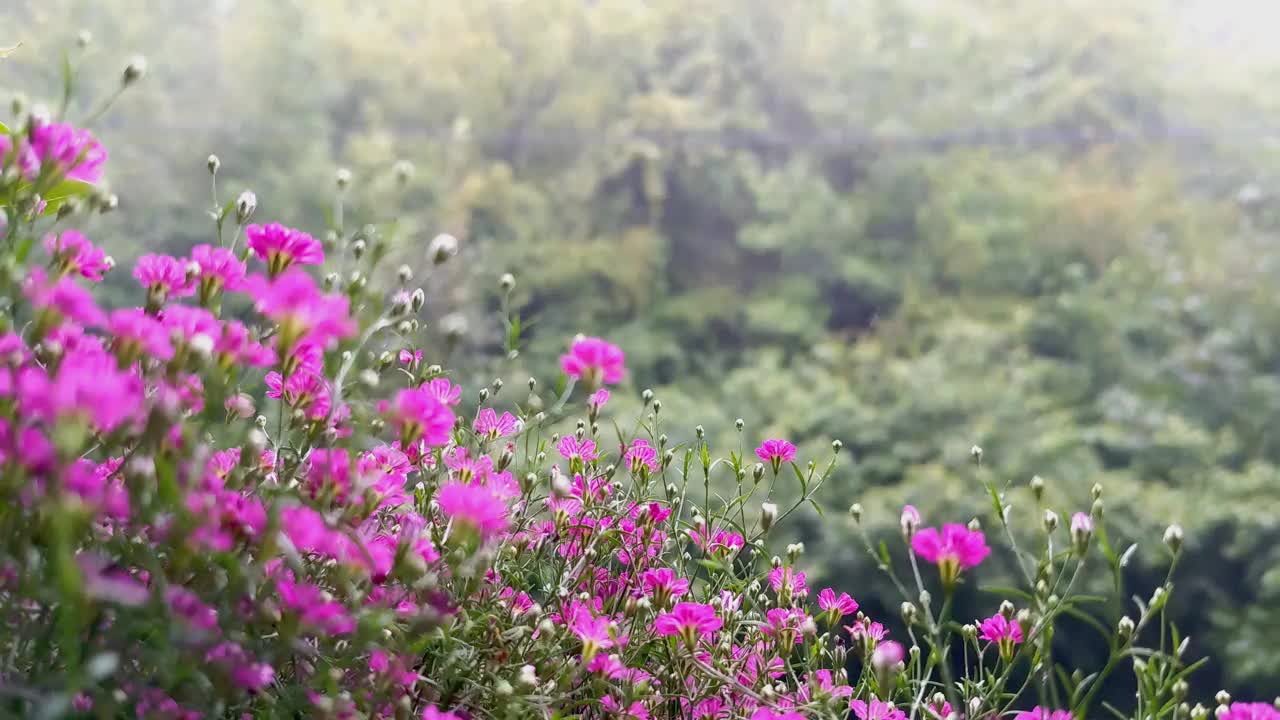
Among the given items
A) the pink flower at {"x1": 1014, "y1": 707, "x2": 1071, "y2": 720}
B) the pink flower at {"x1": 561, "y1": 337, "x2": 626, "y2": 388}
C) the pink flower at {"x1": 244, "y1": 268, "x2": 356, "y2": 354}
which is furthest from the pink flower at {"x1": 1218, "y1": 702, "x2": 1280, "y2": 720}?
the pink flower at {"x1": 244, "y1": 268, "x2": 356, "y2": 354}

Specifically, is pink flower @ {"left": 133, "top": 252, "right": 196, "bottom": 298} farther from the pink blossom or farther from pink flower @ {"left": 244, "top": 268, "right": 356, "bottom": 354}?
the pink blossom

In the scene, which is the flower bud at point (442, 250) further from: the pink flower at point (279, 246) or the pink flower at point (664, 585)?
the pink flower at point (664, 585)

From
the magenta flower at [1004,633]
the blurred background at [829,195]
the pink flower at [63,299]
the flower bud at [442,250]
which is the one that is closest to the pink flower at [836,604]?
the magenta flower at [1004,633]

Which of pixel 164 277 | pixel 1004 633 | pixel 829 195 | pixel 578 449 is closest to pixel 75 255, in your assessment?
pixel 164 277

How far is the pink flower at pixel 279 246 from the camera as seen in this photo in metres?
0.50

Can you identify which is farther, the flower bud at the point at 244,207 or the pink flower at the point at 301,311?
the flower bud at the point at 244,207

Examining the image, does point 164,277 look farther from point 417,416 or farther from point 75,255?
point 417,416

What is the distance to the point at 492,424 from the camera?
0.68 metres

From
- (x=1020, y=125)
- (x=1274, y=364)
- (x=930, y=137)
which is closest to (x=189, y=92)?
(x=930, y=137)

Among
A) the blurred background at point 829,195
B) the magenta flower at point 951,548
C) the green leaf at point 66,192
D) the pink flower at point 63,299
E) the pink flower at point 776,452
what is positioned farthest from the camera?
the blurred background at point 829,195

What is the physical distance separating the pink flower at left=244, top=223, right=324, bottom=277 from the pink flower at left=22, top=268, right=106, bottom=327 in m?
0.10

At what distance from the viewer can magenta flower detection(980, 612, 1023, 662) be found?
575 millimetres

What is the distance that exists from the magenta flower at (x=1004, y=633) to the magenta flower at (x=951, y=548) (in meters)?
0.09

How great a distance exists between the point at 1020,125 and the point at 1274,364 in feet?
8.51
